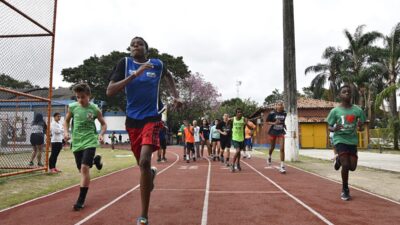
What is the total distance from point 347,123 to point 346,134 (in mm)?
188

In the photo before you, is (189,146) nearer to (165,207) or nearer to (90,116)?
(90,116)

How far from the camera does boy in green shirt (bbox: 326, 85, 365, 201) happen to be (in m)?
6.13

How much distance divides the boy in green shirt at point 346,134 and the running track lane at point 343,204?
37 cm

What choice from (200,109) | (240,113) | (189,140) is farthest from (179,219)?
(200,109)

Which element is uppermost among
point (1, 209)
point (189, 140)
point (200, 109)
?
point (200, 109)

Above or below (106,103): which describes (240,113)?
below

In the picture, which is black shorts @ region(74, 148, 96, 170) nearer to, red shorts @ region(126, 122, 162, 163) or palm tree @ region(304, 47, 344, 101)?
red shorts @ region(126, 122, 162, 163)

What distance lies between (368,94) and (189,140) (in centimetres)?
2922

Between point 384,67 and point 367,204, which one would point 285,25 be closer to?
point 367,204

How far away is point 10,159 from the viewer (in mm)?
11719

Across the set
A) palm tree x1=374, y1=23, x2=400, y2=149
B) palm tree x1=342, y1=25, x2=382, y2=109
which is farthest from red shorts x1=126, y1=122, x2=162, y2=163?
palm tree x1=342, y1=25, x2=382, y2=109

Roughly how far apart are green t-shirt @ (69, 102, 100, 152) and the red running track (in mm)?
925

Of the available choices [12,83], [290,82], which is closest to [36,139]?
[12,83]

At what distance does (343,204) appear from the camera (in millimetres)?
5668
